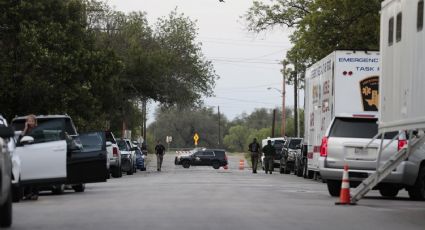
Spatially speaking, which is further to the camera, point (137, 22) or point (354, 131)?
point (137, 22)

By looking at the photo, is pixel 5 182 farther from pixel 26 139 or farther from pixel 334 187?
pixel 334 187

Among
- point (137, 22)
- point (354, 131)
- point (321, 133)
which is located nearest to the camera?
point (354, 131)

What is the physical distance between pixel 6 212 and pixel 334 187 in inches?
425

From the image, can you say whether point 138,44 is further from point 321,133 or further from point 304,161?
point 321,133

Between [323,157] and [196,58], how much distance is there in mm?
39663

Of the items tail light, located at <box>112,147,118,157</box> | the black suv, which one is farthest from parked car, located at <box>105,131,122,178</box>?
the black suv

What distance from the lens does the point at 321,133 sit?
29.5 meters

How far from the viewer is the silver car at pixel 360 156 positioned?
67.8ft

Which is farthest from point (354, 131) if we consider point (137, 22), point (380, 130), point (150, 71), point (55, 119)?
point (137, 22)

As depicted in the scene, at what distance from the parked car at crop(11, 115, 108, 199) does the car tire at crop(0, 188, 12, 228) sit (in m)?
5.41

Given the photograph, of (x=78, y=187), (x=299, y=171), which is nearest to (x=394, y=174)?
(x=78, y=187)

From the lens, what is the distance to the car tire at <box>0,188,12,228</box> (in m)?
12.8

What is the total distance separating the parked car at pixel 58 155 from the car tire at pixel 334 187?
17.3ft

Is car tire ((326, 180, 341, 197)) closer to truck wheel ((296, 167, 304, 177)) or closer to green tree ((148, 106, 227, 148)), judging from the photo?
truck wheel ((296, 167, 304, 177))
